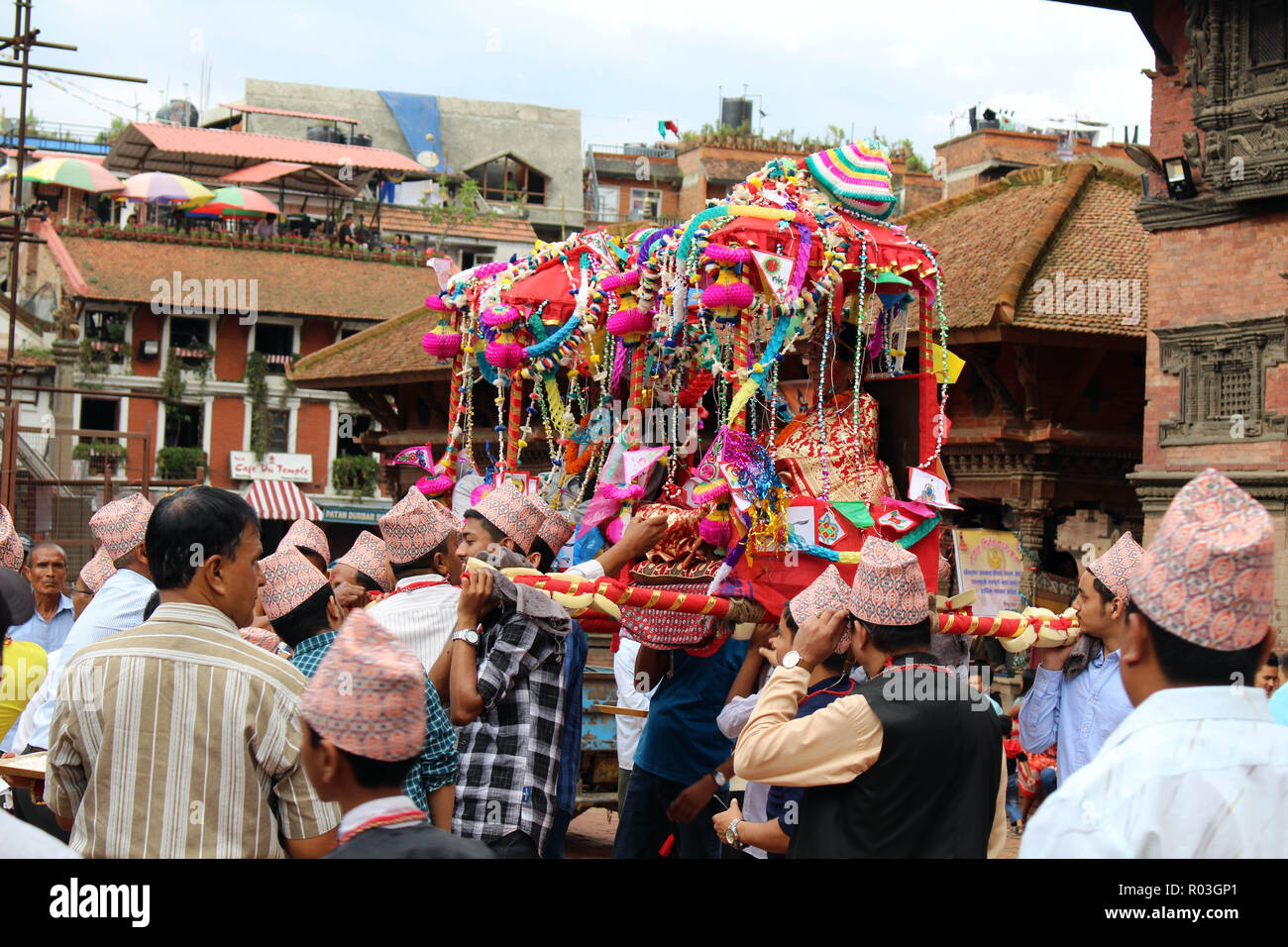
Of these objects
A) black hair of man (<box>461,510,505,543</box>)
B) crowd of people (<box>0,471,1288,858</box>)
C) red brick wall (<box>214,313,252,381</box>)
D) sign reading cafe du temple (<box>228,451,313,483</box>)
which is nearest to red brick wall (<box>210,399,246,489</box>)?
sign reading cafe du temple (<box>228,451,313,483</box>)

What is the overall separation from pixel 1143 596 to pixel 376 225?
3956 cm

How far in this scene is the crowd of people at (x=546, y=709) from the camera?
102 inches

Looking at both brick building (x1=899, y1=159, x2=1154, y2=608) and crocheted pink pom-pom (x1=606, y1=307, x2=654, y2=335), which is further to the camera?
brick building (x1=899, y1=159, x2=1154, y2=608)

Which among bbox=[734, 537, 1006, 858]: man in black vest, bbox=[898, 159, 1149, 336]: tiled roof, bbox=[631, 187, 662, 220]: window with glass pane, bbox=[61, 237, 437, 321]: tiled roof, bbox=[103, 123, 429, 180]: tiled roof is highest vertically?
bbox=[103, 123, 429, 180]: tiled roof

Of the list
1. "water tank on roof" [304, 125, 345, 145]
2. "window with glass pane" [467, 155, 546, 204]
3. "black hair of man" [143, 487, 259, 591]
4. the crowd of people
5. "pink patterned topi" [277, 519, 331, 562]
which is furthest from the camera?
"window with glass pane" [467, 155, 546, 204]

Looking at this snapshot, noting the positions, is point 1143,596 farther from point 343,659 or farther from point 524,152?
point 524,152

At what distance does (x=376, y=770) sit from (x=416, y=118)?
47048 millimetres

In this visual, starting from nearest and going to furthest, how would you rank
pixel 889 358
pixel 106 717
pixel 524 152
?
pixel 106 717
pixel 889 358
pixel 524 152

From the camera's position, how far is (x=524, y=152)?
152 ft

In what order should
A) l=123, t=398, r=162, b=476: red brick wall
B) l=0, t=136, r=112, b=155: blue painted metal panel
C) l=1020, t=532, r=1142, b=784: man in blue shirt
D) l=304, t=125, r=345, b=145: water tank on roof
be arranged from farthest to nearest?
1. l=0, t=136, r=112, b=155: blue painted metal panel
2. l=304, t=125, r=345, b=145: water tank on roof
3. l=123, t=398, r=162, b=476: red brick wall
4. l=1020, t=532, r=1142, b=784: man in blue shirt

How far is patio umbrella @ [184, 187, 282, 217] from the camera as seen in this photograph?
37156 mm

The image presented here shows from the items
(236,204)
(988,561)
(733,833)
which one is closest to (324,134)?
(236,204)

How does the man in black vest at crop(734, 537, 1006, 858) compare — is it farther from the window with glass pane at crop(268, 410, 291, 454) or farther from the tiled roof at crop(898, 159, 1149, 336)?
the window with glass pane at crop(268, 410, 291, 454)

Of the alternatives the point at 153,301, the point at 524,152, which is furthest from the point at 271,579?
the point at 524,152
